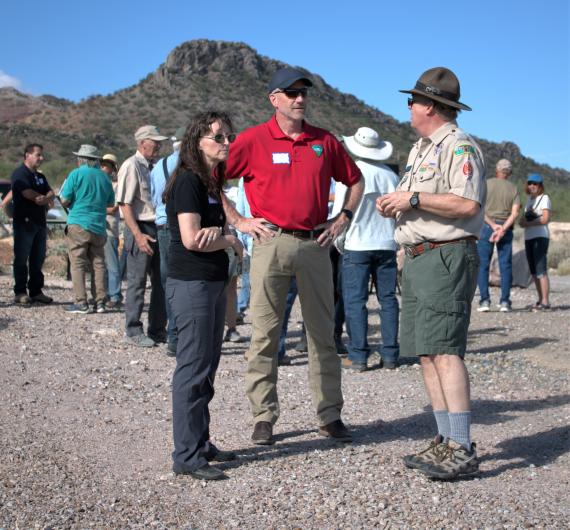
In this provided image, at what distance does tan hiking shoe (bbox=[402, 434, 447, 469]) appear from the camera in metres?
4.39

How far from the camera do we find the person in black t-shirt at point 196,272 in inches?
169

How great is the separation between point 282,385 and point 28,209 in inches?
217

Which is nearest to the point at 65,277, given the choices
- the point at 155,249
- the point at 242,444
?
the point at 155,249

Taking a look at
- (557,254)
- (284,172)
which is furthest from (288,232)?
(557,254)

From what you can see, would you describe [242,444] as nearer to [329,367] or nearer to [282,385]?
[329,367]

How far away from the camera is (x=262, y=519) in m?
3.82

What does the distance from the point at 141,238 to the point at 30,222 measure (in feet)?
11.6

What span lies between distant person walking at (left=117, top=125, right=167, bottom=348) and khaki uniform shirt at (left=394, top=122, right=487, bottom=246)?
397cm

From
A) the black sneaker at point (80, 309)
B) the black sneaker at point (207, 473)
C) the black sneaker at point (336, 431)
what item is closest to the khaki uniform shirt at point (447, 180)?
the black sneaker at point (336, 431)

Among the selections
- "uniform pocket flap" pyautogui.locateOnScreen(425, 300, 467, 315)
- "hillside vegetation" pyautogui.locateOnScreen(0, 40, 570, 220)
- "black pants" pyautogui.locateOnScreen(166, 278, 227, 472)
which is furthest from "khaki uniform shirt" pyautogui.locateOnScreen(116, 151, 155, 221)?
"hillside vegetation" pyautogui.locateOnScreen(0, 40, 570, 220)

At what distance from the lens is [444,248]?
4414mm

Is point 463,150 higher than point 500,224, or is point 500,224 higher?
point 463,150

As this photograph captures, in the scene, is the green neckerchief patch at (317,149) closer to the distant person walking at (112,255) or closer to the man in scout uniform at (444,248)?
the man in scout uniform at (444,248)

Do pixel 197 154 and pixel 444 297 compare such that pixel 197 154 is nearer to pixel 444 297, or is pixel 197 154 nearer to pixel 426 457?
pixel 444 297
